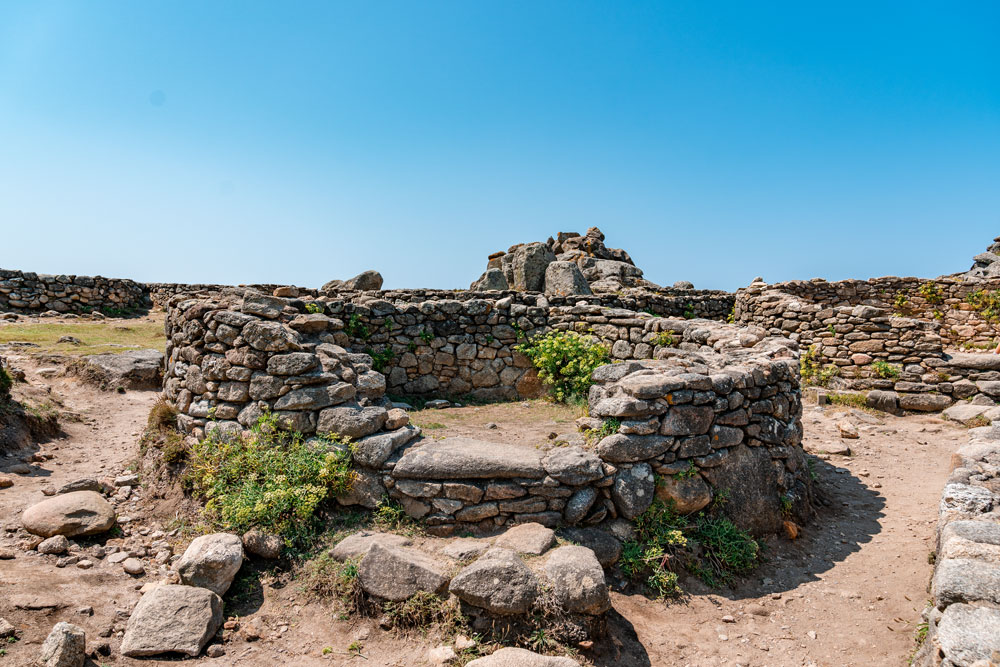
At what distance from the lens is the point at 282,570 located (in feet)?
15.6

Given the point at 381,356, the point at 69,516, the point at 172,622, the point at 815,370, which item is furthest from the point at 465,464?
the point at 815,370

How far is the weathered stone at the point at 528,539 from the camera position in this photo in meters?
4.63

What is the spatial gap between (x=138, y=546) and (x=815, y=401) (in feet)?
38.6

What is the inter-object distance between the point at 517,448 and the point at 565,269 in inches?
467

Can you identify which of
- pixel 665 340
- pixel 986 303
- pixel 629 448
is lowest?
pixel 629 448

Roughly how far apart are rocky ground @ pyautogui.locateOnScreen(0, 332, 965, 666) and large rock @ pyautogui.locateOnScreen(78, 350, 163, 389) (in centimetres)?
229

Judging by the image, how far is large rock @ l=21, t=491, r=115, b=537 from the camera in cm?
495

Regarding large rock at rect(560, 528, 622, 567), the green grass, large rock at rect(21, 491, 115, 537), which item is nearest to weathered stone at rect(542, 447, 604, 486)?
large rock at rect(560, 528, 622, 567)

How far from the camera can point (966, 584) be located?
321cm

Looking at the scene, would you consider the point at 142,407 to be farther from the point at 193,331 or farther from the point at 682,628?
the point at 682,628

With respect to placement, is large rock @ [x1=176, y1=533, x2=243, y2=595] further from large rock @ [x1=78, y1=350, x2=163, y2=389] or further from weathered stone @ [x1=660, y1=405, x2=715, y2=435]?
large rock @ [x1=78, y1=350, x2=163, y2=389]

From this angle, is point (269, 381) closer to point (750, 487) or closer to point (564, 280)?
point (750, 487)

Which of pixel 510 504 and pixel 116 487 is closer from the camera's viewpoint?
pixel 510 504

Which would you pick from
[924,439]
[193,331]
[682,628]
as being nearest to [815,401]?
[924,439]
